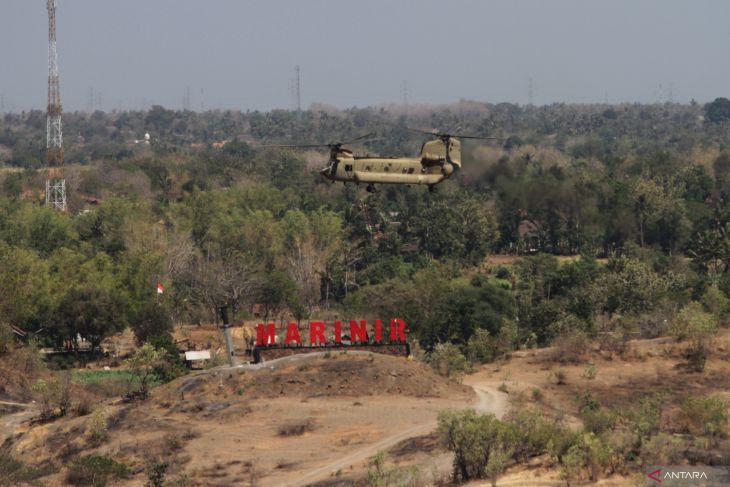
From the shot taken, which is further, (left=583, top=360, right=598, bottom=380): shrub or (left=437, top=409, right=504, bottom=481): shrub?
(left=583, top=360, right=598, bottom=380): shrub

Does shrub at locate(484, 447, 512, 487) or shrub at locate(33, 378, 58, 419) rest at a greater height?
shrub at locate(484, 447, 512, 487)

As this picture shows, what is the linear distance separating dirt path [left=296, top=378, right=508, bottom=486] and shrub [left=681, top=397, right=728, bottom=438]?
1105 centimetres

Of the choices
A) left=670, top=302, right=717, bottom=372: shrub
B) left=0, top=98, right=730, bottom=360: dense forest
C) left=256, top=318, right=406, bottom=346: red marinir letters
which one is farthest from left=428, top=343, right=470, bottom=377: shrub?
left=670, top=302, right=717, bottom=372: shrub

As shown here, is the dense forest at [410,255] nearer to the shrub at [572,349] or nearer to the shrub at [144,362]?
the shrub at [572,349]

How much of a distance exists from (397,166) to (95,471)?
90.5 feet

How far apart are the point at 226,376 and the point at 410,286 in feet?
128

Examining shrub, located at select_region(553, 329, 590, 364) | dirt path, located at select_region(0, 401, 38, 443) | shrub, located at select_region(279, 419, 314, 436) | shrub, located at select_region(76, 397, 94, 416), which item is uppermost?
shrub, located at select_region(553, 329, 590, 364)

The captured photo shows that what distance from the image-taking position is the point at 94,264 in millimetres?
115812

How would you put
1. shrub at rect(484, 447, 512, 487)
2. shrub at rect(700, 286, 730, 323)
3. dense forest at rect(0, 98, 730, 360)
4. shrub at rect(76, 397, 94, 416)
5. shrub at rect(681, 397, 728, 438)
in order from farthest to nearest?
dense forest at rect(0, 98, 730, 360) → shrub at rect(700, 286, 730, 323) → shrub at rect(76, 397, 94, 416) → shrub at rect(681, 397, 728, 438) → shrub at rect(484, 447, 512, 487)

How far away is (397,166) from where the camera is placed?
2849 inches

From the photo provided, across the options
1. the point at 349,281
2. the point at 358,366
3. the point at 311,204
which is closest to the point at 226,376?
the point at 358,366

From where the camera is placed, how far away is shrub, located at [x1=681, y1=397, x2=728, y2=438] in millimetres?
55156

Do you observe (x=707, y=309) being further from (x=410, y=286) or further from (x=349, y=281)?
(x=349, y=281)

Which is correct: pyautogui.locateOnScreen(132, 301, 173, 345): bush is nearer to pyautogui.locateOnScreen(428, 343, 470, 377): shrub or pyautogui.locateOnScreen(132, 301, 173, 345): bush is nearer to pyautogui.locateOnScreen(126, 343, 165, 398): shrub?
pyautogui.locateOnScreen(126, 343, 165, 398): shrub
